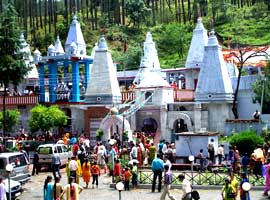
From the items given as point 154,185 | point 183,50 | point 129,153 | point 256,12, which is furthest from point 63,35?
point 154,185

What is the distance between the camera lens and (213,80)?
33.6 meters

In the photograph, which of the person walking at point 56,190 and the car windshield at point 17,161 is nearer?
the person walking at point 56,190

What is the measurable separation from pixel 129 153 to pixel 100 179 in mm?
3270

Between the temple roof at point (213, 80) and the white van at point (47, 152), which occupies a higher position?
the temple roof at point (213, 80)

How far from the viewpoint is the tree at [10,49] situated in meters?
30.6

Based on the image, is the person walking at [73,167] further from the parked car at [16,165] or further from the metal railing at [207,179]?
the metal railing at [207,179]

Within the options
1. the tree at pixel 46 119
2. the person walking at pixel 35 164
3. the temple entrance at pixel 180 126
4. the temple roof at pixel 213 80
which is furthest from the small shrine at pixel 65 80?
the person walking at pixel 35 164

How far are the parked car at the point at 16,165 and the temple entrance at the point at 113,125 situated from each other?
1257cm

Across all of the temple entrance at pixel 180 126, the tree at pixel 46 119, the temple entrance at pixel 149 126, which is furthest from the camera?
the temple entrance at pixel 149 126

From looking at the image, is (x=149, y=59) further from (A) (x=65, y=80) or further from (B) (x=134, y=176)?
(B) (x=134, y=176)

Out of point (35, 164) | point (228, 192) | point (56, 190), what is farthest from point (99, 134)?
point (228, 192)

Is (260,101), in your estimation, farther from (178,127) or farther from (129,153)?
(129,153)

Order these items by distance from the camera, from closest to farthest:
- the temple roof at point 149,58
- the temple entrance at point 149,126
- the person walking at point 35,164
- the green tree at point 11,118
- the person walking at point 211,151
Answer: the person walking at point 211,151 → the person walking at point 35,164 → the temple entrance at point 149,126 → the green tree at point 11,118 → the temple roof at point 149,58

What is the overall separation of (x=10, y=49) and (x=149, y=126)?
37.3 ft
